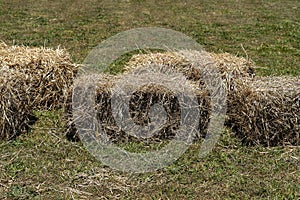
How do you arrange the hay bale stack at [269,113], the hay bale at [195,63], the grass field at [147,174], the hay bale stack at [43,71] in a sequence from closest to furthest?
the grass field at [147,174] < the hay bale stack at [269,113] < the hay bale stack at [43,71] < the hay bale at [195,63]

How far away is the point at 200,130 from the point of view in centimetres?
593

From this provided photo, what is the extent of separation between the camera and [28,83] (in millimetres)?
6281

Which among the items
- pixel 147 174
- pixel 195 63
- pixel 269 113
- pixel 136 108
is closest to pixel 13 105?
pixel 136 108

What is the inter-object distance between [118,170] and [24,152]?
1178 mm

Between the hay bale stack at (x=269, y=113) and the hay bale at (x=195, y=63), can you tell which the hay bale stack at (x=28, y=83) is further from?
the hay bale stack at (x=269, y=113)

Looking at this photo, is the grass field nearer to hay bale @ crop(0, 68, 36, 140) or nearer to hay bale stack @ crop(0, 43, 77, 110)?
hay bale @ crop(0, 68, 36, 140)

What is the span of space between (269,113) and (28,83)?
10.5 ft

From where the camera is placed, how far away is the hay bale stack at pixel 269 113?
18.5ft

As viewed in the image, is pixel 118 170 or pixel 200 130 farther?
pixel 200 130

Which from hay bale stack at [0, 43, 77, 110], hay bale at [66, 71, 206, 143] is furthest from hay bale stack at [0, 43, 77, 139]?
hay bale at [66, 71, 206, 143]

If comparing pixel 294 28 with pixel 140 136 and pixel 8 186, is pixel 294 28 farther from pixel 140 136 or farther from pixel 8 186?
pixel 8 186

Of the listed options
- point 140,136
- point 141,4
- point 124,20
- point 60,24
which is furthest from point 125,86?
point 141,4

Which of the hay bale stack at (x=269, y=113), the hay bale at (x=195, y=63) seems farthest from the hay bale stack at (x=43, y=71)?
the hay bale stack at (x=269, y=113)

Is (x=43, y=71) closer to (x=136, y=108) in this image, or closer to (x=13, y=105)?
(x=13, y=105)
